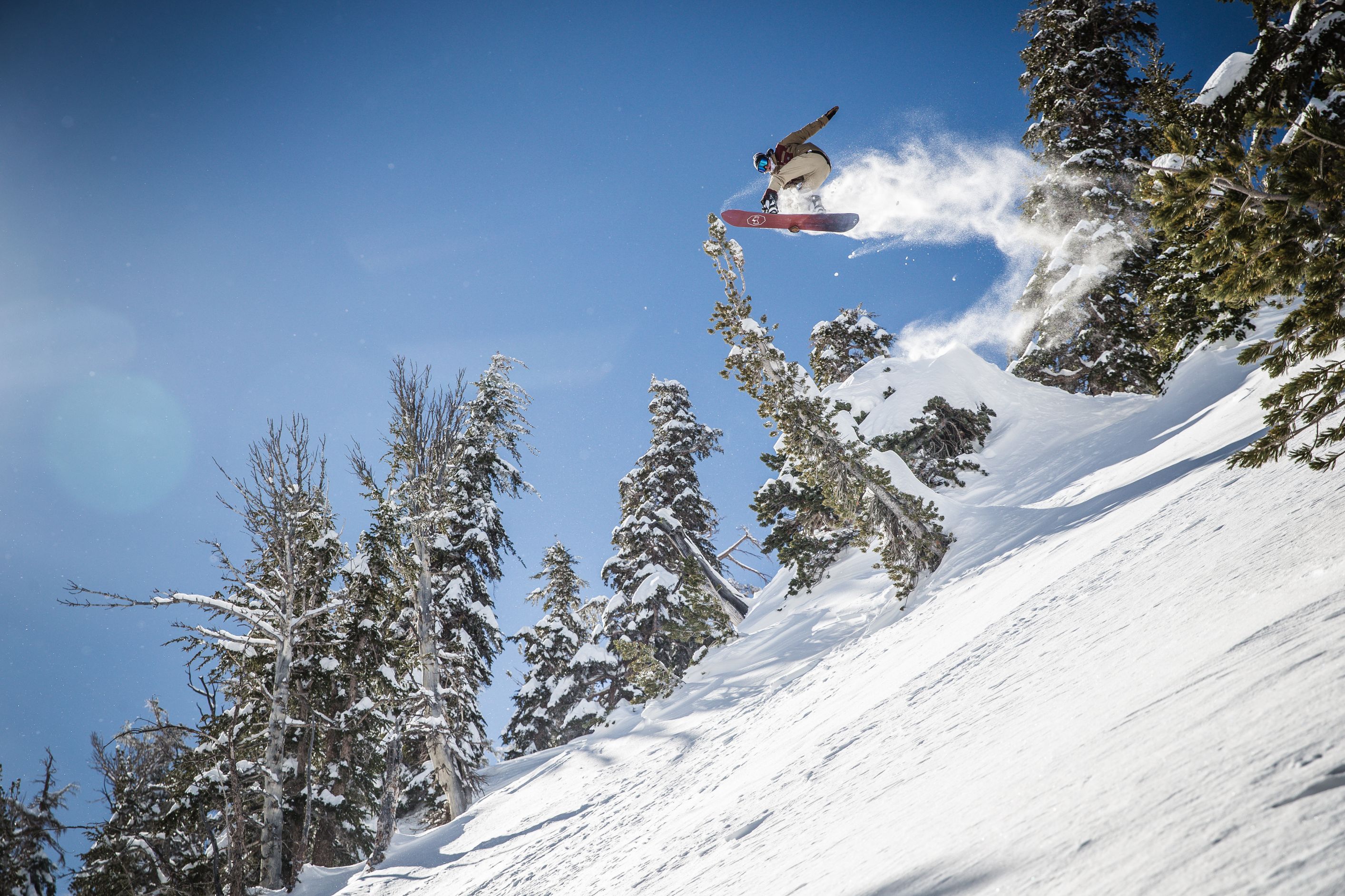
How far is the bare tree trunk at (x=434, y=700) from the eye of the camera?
13.9m

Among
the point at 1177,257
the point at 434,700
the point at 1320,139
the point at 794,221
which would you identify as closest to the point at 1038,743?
the point at 1320,139

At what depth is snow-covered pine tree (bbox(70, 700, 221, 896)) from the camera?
9219mm

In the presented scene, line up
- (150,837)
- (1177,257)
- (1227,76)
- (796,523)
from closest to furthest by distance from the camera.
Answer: (1227,76) < (1177,257) < (150,837) < (796,523)

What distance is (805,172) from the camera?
12.9 meters

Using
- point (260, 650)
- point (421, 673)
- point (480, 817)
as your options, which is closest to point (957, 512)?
point (480, 817)

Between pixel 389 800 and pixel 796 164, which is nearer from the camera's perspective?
pixel 389 800

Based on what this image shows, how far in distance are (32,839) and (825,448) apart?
24.0 meters

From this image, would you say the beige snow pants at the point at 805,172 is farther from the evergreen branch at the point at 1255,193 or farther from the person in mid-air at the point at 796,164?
the evergreen branch at the point at 1255,193

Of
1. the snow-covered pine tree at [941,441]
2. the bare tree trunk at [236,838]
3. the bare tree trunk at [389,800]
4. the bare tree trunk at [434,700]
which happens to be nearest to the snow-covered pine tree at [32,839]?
the bare tree trunk at [434,700]

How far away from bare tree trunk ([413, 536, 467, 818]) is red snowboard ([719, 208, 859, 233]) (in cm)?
1091

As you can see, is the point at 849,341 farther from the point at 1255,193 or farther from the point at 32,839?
the point at 32,839

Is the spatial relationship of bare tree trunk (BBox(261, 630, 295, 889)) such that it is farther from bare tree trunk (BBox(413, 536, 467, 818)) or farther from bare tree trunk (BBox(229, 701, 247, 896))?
bare tree trunk (BBox(413, 536, 467, 818))

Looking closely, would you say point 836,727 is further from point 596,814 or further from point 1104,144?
point 1104,144

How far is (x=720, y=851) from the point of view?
13.1 ft
